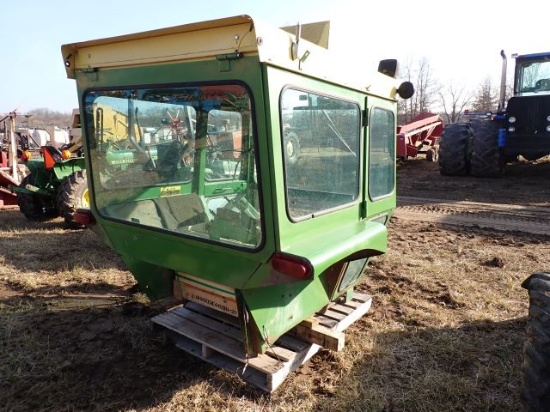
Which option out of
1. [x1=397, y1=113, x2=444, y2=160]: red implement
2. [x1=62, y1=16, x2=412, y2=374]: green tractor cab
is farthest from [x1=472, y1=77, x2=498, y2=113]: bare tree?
[x1=62, y1=16, x2=412, y2=374]: green tractor cab

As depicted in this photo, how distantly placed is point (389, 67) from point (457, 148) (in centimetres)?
826

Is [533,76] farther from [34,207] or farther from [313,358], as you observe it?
[34,207]

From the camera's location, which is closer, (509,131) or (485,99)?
(509,131)

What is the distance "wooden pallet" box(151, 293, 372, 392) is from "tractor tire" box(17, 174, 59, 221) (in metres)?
5.06

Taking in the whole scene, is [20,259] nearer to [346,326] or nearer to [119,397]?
[119,397]

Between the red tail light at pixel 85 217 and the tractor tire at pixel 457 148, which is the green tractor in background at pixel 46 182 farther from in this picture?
the tractor tire at pixel 457 148

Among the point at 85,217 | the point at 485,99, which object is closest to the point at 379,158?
the point at 85,217

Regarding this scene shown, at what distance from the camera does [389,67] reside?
3.31 meters

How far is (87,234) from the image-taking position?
623 cm

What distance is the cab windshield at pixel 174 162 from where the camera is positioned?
2.29 m

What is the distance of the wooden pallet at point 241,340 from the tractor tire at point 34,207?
5056 mm

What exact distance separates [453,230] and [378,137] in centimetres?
382

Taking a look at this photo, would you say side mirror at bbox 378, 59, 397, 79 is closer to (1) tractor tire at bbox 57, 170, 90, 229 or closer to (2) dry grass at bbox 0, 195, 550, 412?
(2) dry grass at bbox 0, 195, 550, 412

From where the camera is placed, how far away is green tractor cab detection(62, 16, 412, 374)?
201 centimetres
